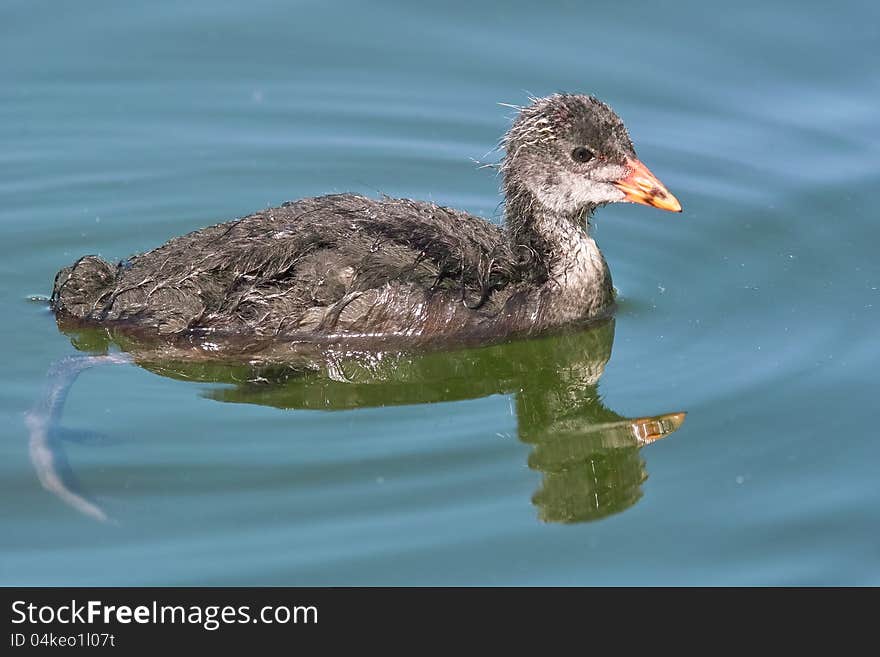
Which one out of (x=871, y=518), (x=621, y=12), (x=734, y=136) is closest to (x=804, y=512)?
(x=871, y=518)

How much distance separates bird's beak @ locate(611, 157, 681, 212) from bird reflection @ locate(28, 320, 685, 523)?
0.97m

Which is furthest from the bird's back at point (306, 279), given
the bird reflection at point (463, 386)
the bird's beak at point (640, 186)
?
the bird's beak at point (640, 186)

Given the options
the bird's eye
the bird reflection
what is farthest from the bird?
the bird reflection

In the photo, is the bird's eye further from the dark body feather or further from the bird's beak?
the dark body feather

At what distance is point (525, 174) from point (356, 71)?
4001 mm

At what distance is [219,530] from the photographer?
817 cm

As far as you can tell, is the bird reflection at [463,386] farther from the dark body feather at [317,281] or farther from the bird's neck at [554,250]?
the bird's neck at [554,250]

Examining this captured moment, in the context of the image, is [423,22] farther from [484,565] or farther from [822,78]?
[484,565]

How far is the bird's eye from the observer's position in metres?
10.5

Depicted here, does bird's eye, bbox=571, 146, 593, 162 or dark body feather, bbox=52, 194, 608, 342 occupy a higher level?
bird's eye, bbox=571, 146, 593, 162

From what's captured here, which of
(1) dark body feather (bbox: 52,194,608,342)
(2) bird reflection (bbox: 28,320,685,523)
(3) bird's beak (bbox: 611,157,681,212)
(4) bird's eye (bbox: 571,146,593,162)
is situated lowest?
(2) bird reflection (bbox: 28,320,685,523)

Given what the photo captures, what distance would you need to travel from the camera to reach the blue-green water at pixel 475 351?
822cm

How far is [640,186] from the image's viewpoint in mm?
10477

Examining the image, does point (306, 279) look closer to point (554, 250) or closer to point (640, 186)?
point (554, 250)
